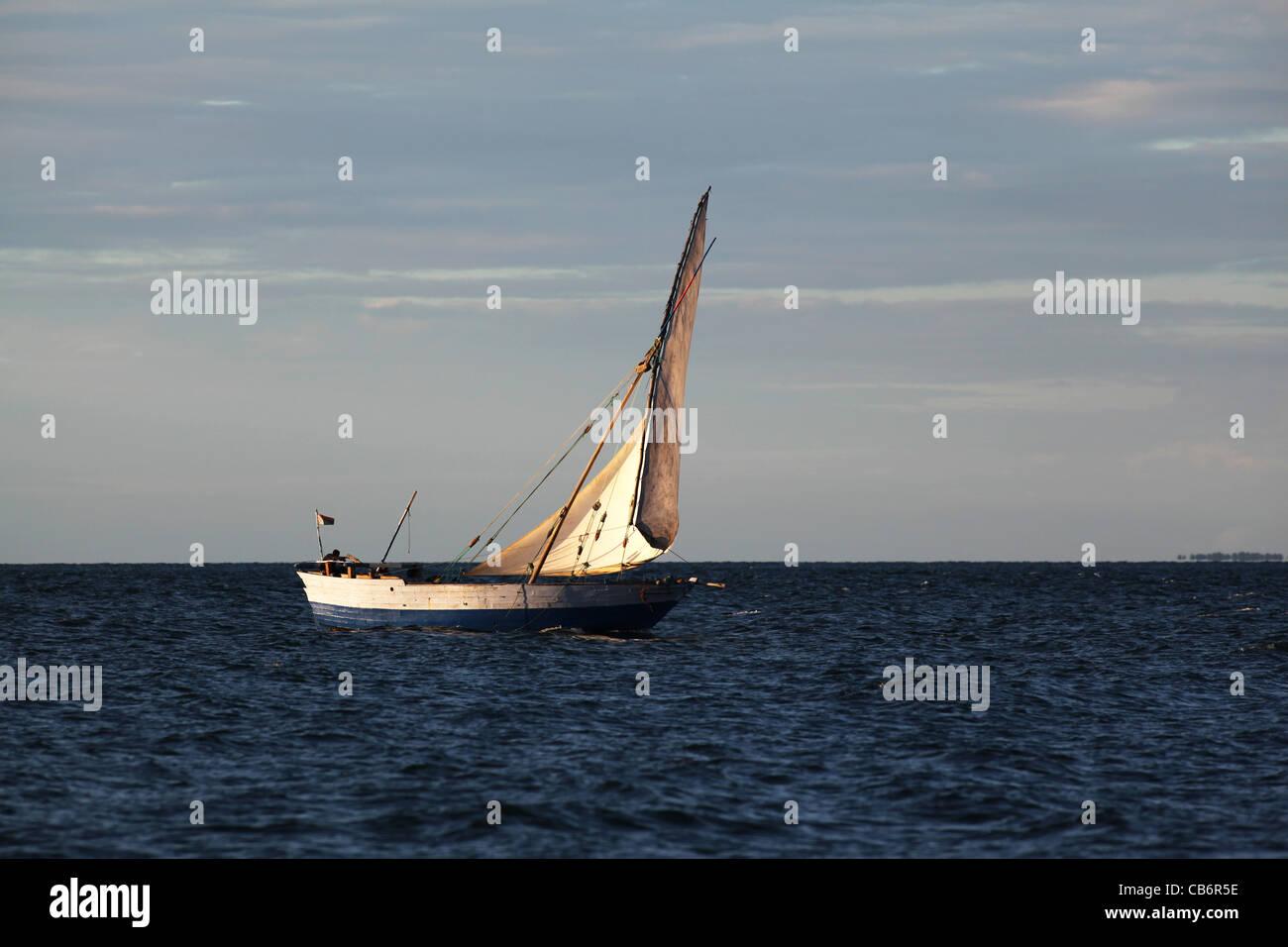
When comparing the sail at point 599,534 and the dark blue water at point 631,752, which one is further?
the sail at point 599,534

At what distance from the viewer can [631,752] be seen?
94.8ft

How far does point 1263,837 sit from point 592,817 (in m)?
10.8

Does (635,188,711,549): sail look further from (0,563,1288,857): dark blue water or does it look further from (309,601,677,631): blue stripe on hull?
(0,563,1288,857): dark blue water

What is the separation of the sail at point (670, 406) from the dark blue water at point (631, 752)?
518 centimetres

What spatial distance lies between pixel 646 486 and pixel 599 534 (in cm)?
304

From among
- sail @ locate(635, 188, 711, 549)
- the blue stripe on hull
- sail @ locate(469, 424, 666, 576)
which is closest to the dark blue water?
the blue stripe on hull

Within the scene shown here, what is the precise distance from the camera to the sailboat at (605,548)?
180 feet

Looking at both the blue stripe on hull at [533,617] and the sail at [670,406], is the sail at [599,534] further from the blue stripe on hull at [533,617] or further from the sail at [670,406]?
the blue stripe on hull at [533,617]

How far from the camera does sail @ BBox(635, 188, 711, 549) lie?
55.0 m

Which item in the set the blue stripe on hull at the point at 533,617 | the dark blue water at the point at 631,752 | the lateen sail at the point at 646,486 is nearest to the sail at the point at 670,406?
the lateen sail at the point at 646,486

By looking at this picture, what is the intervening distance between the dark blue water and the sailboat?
1.24 meters

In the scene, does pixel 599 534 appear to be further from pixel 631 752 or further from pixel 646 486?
pixel 631 752

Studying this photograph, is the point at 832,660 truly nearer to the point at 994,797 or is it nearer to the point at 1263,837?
the point at 994,797
